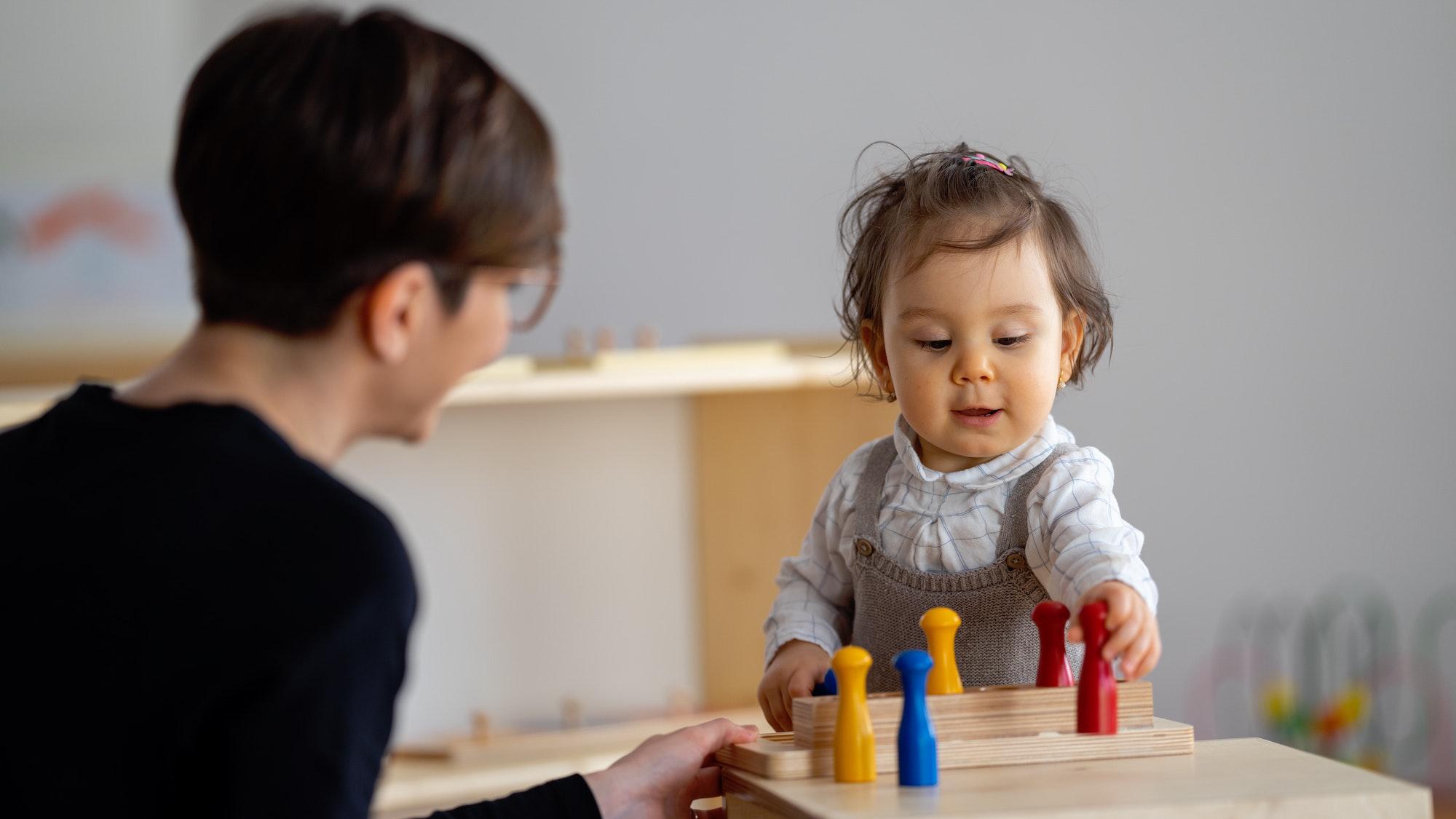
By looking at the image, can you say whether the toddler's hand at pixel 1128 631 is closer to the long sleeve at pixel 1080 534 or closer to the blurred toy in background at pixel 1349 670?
the long sleeve at pixel 1080 534

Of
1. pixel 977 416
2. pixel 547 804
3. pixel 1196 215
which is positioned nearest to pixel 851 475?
pixel 977 416

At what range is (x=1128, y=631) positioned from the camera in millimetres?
853

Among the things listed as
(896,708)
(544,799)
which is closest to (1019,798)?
(896,708)

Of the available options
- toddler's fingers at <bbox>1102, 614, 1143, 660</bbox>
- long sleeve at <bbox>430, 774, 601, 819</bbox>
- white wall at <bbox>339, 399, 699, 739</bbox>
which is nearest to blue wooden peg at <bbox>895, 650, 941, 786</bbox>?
toddler's fingers at <bbox>1102, 614, 1143, 660</bbox>

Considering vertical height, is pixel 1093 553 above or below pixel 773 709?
above

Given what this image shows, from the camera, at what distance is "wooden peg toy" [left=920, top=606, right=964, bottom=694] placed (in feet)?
2.97

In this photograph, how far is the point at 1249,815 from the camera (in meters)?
0.77

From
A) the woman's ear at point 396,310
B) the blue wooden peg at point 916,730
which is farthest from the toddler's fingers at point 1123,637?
the woman's ear at point 396,310

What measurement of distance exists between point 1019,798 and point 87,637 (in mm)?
474

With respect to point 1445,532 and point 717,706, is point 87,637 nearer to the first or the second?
point 717,706

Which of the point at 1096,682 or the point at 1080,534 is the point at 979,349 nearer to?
the point at 1080,534

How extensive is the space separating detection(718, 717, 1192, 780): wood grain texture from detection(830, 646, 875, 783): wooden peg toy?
1 centimetres

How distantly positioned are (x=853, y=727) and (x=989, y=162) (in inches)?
19.7

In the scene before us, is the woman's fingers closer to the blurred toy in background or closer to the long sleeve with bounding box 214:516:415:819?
the long sleeve with bounding box 214:516:415:819
